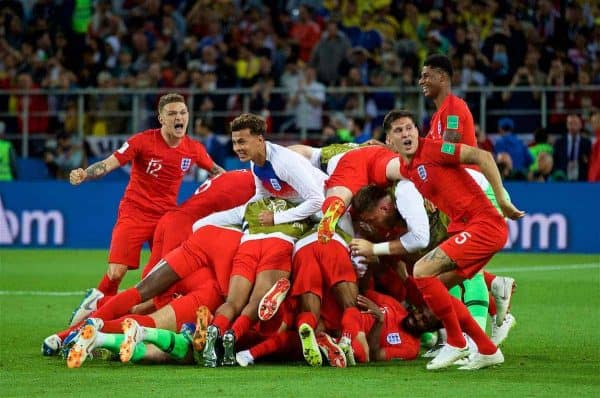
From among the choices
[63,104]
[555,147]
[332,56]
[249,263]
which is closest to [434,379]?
[249,263]

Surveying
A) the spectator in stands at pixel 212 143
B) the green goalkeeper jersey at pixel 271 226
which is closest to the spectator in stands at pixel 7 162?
the spectator in stands at pixel 212 143

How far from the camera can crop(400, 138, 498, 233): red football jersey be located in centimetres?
919

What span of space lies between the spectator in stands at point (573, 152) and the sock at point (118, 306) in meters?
11.5

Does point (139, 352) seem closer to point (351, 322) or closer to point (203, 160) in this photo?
point (351, 322)

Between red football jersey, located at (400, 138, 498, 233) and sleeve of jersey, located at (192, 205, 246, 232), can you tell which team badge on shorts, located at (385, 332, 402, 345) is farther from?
sleeve of jersey, located at (192, 205, 246, 232)

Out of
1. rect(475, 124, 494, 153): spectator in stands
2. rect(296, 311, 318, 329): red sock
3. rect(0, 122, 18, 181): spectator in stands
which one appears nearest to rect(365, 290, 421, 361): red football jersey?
rect(296, 311, 318, 329): red sock

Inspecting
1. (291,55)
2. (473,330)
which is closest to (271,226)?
(473,330)

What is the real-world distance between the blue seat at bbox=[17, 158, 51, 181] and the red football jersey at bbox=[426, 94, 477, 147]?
13.1 metres

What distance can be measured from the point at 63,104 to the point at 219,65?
2945 mm

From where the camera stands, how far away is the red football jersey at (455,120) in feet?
34.2

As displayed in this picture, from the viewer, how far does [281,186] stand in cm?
1034

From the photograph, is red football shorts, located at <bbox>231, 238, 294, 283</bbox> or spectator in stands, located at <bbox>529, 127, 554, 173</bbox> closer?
red football shorts, located at <bbox>231, 238, 294, 283</bbox>

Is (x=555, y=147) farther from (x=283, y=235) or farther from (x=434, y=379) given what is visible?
(x=434, y=379)

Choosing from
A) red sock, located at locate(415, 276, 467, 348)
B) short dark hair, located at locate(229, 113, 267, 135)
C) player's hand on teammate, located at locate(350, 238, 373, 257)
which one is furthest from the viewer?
short dark hair, located at locate(229, 113, 267, 135)
